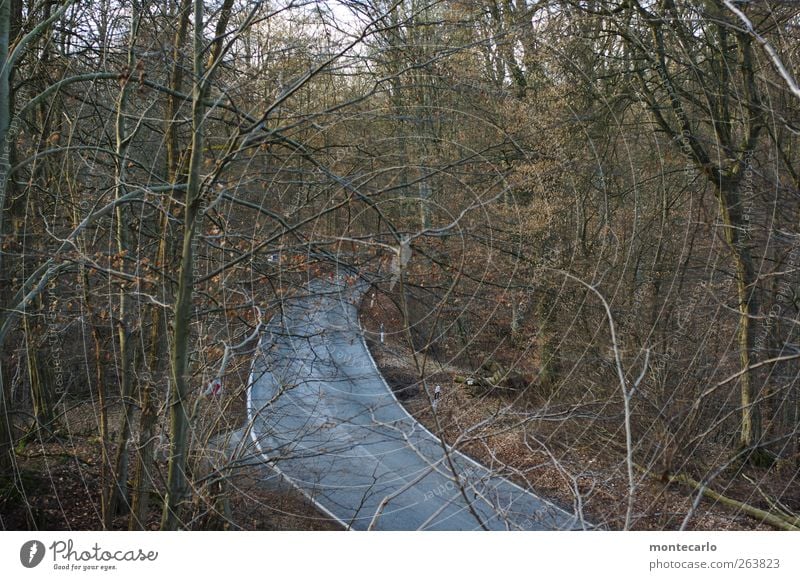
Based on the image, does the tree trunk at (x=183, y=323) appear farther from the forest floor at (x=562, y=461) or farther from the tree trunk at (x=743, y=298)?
the tree trunk at (x=743, y=298)

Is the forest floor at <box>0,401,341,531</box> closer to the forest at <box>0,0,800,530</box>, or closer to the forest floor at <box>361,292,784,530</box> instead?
the forest at <box>0,0,800,530</box>

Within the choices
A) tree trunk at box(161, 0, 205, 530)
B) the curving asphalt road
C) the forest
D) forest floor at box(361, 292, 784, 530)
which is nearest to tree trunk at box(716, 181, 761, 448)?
the forest

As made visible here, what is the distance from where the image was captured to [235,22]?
3.85 m

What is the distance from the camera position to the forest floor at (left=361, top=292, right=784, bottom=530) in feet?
9.70

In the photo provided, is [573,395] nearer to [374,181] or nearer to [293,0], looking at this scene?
[374,181]

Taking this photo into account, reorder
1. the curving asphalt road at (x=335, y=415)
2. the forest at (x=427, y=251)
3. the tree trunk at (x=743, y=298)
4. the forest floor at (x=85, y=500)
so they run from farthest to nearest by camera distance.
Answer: the forest floor at (x=85, y=500)
the tree trunk at (x=743, y=298)
the curving asphalt road at (x=335, y=415)
the forest at (x=427, y=251)

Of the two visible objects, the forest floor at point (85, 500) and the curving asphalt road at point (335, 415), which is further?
the forest floor at point (85, 500)

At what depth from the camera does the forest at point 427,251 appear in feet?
10.7

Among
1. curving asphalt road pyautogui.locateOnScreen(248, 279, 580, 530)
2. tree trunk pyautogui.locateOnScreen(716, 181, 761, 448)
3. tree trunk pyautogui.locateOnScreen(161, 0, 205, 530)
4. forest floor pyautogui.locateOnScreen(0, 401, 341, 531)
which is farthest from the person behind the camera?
forest floor pyautogui.locateOnScreen(0, 401, 341, 531)

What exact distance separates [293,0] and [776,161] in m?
2.78

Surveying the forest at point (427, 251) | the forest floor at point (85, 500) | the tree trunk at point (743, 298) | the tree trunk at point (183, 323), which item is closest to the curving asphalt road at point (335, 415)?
the forest at point (427, 251)

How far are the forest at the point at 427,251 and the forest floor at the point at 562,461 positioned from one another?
0.02 m

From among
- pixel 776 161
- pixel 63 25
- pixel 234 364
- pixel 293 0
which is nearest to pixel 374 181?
pixel 293 0

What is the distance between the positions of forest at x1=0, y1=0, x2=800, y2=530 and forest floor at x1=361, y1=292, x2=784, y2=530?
24mm
